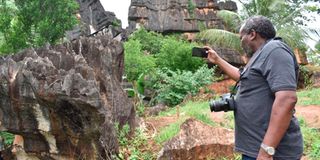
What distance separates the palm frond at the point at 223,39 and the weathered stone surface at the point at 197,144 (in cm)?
1170

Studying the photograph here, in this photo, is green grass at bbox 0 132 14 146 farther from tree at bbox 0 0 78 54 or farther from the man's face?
tree at bbox 0 0 78 54

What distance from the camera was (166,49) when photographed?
14938 millimetres

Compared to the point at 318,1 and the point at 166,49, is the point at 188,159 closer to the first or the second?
the point at 166,49

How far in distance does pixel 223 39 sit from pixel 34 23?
26.1 feet

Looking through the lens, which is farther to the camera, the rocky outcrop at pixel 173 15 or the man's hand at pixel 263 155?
the rocky outcrop at pixel 173 15

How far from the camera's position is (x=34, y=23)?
11.1m

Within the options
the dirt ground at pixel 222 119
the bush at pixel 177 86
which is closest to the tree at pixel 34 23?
the bush at pixel 177 86

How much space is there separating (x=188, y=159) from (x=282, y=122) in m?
2.59

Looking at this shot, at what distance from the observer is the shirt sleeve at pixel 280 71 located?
2145mm

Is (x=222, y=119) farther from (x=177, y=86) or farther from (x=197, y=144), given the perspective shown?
(x=177, y=86)

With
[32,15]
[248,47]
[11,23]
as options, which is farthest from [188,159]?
[11,23]

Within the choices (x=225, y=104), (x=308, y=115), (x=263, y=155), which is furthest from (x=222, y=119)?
(x=263, y=155)

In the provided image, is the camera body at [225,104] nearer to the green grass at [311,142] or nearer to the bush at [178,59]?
the green grass at [311,142]

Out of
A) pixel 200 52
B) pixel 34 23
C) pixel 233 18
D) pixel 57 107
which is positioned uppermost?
pixel 233 18
